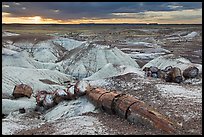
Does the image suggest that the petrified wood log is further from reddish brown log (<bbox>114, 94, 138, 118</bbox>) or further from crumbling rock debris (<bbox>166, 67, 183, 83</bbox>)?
reddish brown log (<bbox>114, 94, 138, 118</bbox>)

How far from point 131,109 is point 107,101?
142 cm

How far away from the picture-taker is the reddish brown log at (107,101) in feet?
35.1

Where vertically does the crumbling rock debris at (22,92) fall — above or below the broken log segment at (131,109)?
below

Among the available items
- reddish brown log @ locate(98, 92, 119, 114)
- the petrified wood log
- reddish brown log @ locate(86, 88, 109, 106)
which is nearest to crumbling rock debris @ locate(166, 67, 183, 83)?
the petrified wood log

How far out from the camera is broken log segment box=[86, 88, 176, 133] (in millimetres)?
8738

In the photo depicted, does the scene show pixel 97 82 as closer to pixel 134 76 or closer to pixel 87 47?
pixel 134 76

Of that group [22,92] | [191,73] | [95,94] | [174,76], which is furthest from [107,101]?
[22,92]

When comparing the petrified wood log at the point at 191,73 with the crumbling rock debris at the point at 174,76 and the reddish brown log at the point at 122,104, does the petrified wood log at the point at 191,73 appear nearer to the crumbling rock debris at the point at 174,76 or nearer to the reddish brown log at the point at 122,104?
the crumbling rock debris at the point at 174,76

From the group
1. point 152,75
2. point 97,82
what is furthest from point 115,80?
point 152,75

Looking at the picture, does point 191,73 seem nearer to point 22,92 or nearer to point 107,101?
point 107,101

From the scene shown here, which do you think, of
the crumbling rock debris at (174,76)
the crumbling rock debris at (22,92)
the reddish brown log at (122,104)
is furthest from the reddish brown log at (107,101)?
the crumbling rock debris at (22,92)

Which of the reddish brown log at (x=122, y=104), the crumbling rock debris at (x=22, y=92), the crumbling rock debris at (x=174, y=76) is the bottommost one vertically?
the crumbling rock debris at (x=22, y=92)

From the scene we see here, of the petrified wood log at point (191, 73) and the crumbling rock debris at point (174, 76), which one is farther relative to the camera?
the petrified wood log at point (191, 73)

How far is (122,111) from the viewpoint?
9.98m
